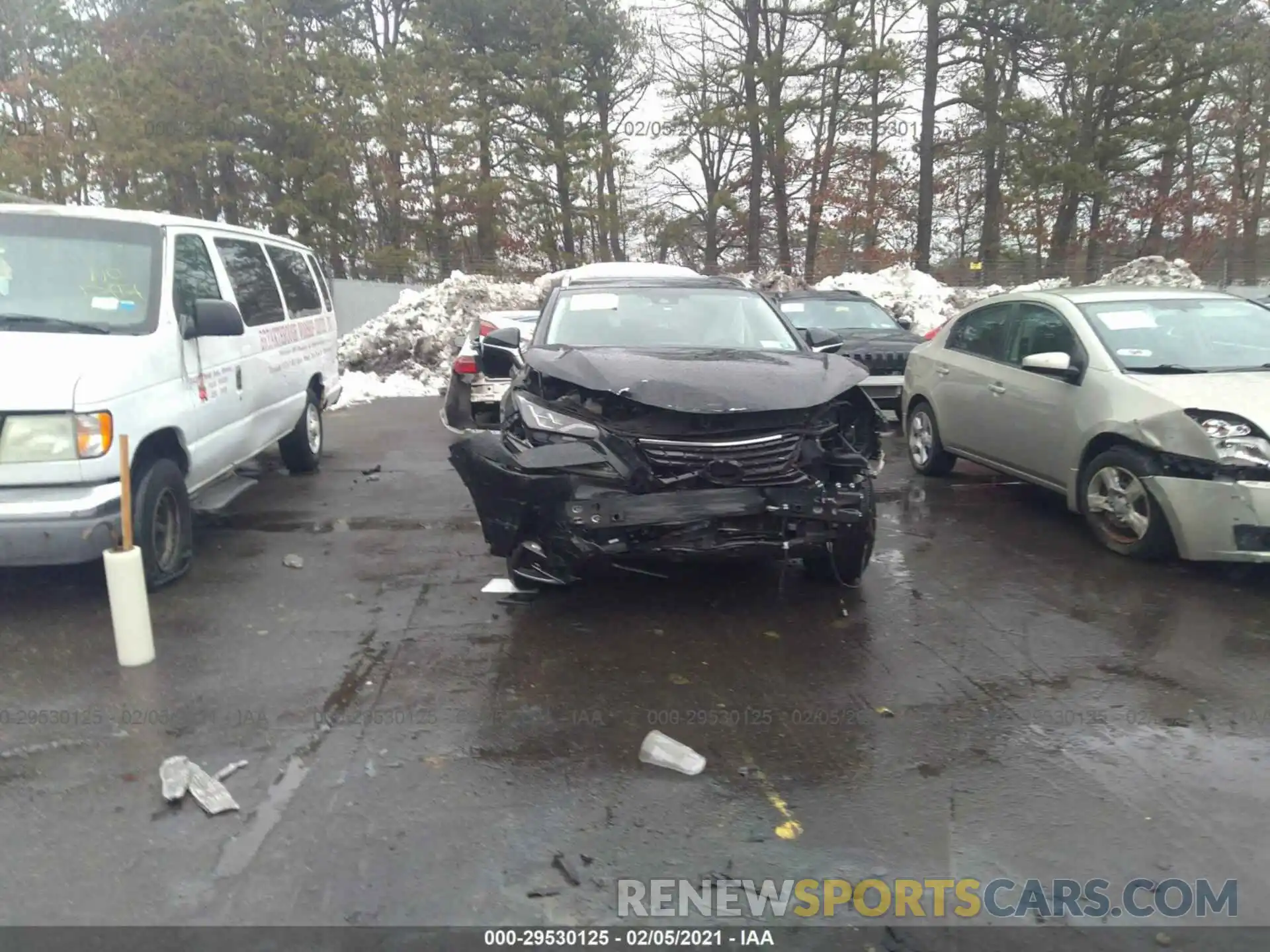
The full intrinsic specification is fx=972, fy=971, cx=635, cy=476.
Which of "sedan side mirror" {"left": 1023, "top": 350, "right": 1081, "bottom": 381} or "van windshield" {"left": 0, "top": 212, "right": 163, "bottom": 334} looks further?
"sedan side mirror" {"left": 1023, "top": 350, "right": 1081, "bottom": 381}

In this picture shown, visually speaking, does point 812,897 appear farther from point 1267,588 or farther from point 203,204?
point 203,204

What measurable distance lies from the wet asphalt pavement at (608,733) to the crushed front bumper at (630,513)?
52 centimetres

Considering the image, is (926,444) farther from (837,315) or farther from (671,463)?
(837,315)

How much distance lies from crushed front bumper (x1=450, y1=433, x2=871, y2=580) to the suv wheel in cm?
405

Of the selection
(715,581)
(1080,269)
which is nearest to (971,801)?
(715,581)

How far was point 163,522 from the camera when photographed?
5.61 meters

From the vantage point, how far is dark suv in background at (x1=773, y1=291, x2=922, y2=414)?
11383 mm

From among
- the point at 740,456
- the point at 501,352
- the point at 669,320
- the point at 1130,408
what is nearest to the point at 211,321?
the point at 501,352

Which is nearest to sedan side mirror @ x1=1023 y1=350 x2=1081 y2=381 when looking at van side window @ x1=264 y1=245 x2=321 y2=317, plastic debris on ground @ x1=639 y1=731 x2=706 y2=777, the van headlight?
plastic debris on ground @ x1=639 y1=731 x2=706 y2=777

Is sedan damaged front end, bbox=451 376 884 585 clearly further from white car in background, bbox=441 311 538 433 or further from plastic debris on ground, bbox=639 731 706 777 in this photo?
white car in background, bbox=441 311 538 433

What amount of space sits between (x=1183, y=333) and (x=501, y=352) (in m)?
4.48

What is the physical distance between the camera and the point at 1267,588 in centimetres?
543

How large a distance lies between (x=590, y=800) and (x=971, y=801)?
130 centimetres

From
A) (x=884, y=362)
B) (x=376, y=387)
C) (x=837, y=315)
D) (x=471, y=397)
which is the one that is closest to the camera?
(x=471, y=397)
